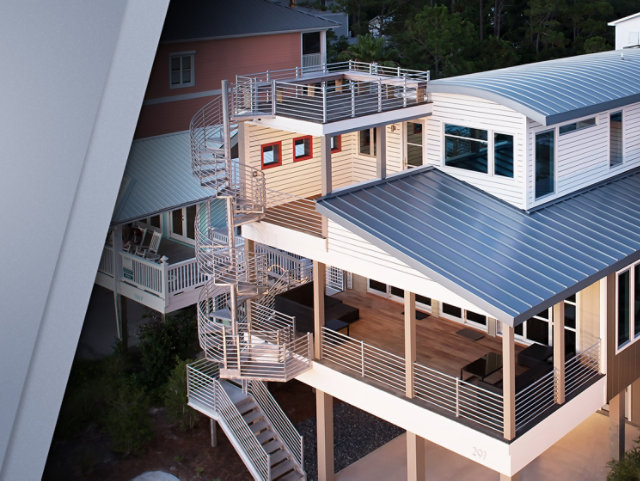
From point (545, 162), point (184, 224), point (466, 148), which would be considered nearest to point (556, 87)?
point (545, 162)

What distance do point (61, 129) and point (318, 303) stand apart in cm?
714

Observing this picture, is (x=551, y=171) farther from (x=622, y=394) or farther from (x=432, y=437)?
(x=432, y=437)

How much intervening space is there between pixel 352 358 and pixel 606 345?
15.9ft

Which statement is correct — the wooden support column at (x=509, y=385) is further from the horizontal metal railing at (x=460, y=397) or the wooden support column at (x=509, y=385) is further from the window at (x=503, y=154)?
the window at (x=503, y=154)

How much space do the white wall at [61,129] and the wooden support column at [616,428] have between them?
1163 cm

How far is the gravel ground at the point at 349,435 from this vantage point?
2034 centimetres

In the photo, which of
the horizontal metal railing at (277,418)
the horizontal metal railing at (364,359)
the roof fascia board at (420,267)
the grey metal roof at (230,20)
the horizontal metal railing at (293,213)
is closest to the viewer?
the roof fascia board at (420,267)

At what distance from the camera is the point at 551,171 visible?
737 inches

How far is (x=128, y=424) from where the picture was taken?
66.3ft

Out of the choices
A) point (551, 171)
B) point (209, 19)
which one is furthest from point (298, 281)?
point (209, 19)

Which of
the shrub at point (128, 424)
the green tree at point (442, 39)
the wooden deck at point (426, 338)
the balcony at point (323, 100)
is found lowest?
the shrub at point (128, 424)

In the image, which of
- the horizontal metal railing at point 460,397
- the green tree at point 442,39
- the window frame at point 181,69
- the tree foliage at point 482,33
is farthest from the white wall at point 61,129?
the green tree at point 442,39

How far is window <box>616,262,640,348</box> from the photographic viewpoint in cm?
1819

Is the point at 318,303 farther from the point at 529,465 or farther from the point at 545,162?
the point at 529,465
